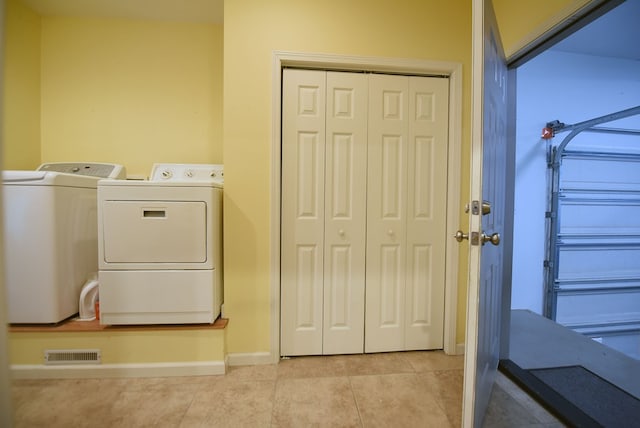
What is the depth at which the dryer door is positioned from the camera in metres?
1.35

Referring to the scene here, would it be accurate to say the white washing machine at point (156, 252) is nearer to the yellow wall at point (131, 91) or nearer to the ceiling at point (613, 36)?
the yellow wall at point (131, 91)

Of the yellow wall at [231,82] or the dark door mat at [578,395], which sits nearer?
the dark door mat at [578,395]

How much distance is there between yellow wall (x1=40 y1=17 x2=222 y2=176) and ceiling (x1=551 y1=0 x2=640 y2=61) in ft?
9.43

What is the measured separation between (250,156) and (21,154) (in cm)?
185

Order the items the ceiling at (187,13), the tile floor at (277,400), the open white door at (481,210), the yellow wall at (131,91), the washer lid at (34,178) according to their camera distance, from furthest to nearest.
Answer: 1. the yellow wall at (131,91)
2. the ceiling at (187,13)
3. the washer lid at (34,178)
4. the tile floor at (277,400)
5. the open white door at (481,210)

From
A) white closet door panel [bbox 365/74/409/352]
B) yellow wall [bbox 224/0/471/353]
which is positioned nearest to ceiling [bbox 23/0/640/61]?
yellow wall [bbox 224/0/471/353]

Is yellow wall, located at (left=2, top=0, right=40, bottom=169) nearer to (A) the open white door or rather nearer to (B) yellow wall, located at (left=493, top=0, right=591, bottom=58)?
(A) the open white door

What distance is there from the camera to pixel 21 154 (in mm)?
1828

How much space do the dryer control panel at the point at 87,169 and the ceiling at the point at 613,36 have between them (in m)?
3.46

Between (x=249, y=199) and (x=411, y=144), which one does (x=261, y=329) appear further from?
(x=411, y=144)

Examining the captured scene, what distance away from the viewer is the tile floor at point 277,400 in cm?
116

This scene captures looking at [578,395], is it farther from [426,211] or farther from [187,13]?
[187,13]

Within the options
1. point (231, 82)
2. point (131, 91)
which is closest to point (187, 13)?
point (131, 91)

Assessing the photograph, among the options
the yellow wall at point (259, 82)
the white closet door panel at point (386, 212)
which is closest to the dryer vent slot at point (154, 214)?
the yellow wall at point (259, 82)
